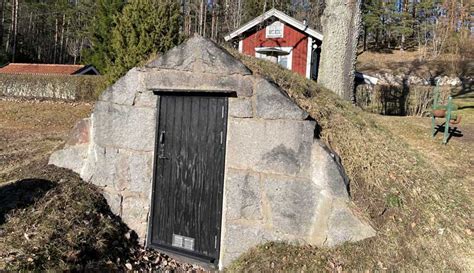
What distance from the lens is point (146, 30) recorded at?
12.0 meters

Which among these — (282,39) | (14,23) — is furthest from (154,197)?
(14,23)

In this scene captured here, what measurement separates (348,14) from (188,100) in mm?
6189

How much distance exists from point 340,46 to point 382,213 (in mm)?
6130

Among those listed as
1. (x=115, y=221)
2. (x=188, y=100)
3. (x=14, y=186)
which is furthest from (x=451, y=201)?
(x=14, y=186)

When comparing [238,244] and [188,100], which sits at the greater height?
[188,100]

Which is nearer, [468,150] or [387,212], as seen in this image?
[387,212]

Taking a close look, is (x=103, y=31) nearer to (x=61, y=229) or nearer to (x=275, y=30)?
(x=275, y=30)

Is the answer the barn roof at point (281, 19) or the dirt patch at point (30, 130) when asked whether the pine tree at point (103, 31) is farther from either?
the barn roof at point (281, 19)

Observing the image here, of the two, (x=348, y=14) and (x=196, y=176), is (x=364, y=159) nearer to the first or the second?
(x=196, y=176)

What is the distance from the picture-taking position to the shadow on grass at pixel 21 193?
15.7ft

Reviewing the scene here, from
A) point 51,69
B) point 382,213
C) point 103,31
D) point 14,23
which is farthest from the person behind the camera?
point 14,23

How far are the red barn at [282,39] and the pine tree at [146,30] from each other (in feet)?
26.3

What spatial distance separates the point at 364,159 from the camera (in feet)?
15.4

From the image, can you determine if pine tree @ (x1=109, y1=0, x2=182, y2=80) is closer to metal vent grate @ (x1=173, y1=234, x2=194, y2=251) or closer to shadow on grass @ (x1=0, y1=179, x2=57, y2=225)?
shadow on grass @ (x1=0, y1=179, x2=57, y2=225)
